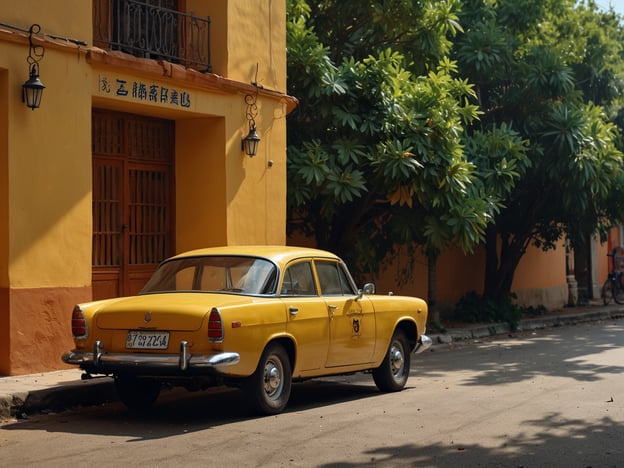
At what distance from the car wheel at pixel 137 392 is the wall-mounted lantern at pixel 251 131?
6.19m

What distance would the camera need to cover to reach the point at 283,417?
9.70m

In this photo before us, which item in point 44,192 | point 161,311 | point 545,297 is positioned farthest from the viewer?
point 545,297

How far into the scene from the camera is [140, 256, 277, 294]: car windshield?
33.1ft

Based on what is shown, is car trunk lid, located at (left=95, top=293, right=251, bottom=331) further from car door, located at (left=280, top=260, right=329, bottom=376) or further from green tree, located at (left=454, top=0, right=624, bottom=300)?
green tree, located at (left=454, top=0, right=624, bottom=300)

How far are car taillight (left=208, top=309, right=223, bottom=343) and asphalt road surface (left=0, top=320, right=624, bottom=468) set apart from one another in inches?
30.5

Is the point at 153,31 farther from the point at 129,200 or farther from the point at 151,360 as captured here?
the point at 151,360

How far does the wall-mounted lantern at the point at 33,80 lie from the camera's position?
475 inches

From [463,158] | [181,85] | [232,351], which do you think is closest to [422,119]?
[463,158]

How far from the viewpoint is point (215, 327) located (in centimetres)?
908

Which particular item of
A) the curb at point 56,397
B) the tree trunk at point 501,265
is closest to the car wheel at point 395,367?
the curb at point 56,397

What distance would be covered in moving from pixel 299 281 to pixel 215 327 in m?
1.73

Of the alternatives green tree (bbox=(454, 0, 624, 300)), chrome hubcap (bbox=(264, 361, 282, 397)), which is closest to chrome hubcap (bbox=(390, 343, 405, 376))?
chrome hubcap (bbox=(264, 361, 282, 397))

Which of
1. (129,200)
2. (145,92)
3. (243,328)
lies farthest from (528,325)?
(243,328)

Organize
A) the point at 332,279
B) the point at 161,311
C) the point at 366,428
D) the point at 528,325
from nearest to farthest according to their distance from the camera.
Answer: the point at 366,428, the point at 161,311, the point at 332,279, the point at 528,325
